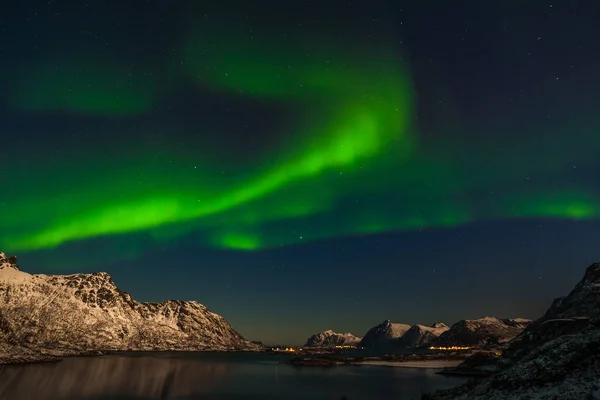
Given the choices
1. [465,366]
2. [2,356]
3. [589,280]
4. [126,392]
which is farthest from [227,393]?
[2,356]

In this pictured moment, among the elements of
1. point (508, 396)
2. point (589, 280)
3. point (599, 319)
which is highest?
point (589, 280)

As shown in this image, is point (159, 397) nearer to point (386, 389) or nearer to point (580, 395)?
point (386, 389)

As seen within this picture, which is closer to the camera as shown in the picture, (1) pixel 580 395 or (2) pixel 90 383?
(1) pixel 580 395

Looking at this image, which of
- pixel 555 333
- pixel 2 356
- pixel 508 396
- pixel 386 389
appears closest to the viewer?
pixel 508 396

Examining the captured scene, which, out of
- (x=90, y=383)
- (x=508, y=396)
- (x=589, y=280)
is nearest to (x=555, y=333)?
(x=508, y=396)

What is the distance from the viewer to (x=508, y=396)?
35719mm

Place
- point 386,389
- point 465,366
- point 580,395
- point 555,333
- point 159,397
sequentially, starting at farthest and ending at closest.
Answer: point 465,366
point 386,389
point 159,397
point 555,333
point 580,395

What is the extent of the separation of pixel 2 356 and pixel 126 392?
4545 inches

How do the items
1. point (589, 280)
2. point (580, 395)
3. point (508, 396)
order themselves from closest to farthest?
point (580, 395)
point (508, 396)
point (589, 280)

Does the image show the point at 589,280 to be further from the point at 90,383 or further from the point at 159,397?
the point at 90,383

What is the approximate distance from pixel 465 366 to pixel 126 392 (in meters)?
106

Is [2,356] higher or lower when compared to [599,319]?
lower

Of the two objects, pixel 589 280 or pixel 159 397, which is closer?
pixel 159 397

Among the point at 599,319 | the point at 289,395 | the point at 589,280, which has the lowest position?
the point at 289,395
